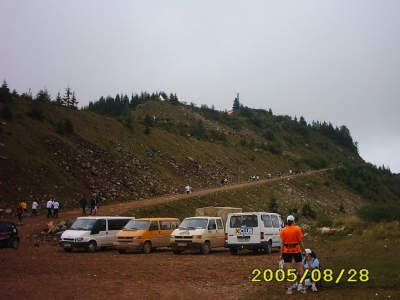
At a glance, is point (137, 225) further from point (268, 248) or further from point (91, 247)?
point (268, 248)

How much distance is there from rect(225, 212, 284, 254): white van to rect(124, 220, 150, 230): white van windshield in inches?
174

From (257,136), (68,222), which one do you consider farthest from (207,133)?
(68,222)

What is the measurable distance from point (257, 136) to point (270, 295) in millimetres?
112995

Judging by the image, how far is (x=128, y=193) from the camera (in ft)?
147

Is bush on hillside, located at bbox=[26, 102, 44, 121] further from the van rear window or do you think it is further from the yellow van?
the yellow van

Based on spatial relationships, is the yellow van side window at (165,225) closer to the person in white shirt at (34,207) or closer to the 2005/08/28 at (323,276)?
the 2005/08/28 at (323,276)

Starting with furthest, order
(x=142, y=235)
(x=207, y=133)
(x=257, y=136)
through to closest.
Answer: (x=257, y=136) → (x=207, y=133) → (x=142, y=235)

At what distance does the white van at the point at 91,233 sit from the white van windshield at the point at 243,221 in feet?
22.3

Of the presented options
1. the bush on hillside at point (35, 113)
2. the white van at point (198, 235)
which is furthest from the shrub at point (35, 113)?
the white van at point (198, 235)

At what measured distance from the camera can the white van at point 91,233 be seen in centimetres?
2245

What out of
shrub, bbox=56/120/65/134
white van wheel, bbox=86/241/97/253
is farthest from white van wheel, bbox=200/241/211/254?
shrub, bbox=56/120/65/134

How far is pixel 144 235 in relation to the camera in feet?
72.8

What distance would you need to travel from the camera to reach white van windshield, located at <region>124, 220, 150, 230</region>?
74.5ft

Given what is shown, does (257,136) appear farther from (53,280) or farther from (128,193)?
(53,280)
